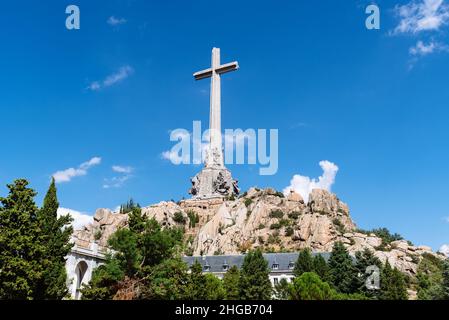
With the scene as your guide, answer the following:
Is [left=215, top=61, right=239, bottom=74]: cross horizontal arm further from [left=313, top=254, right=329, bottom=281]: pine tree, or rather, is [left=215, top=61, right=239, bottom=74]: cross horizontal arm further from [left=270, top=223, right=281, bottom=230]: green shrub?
[left=313, top=254, right=329, bottom=281]: pine tree

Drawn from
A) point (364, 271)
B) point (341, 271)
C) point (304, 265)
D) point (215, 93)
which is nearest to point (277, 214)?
point (215, 93)

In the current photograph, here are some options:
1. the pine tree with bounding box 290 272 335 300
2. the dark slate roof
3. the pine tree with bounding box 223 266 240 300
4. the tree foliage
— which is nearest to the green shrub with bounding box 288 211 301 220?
the dark slate roof

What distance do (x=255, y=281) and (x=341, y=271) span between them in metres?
11.4

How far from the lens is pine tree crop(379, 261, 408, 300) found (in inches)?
1921

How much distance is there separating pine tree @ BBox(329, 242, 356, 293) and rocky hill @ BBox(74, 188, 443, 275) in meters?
18.0

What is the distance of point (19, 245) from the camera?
30.0 meters

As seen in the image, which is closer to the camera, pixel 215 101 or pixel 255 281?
pixel 255 281

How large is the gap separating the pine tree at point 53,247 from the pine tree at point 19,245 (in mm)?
A: 1116

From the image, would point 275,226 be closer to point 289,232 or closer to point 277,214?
point 289,232

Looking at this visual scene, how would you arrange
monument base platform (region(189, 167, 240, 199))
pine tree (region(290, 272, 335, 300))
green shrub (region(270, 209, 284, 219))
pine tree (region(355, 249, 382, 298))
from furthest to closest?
1. monument base platform (region(189, 167, 240, 199))
2. green shrub (region(270, 209, 284, 219))
3. pine tree (region(355, 249, 382, 298))
4. pine tree (region(290, 272, 335, 300))

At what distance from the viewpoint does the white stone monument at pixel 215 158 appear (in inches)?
3637
